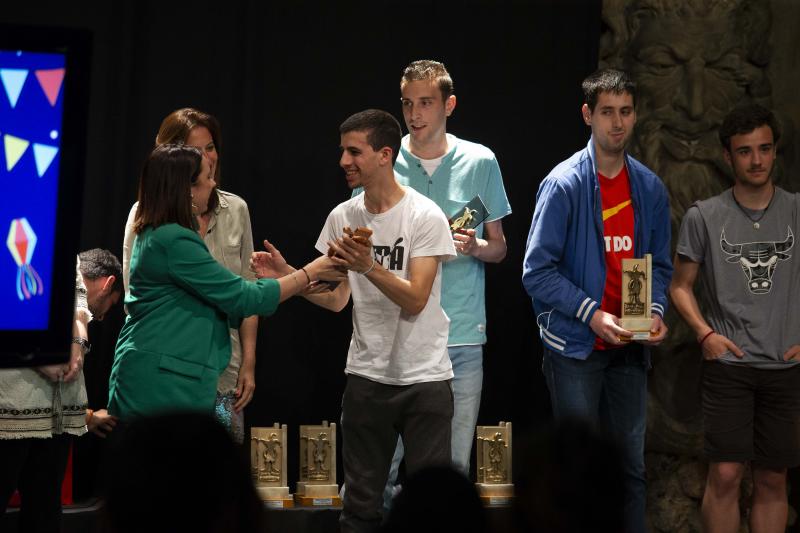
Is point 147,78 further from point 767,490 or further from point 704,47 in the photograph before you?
point 767,490

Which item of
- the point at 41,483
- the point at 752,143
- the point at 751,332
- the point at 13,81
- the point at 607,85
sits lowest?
the point at 41,483

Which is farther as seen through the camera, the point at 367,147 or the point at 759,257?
the point at 759,257

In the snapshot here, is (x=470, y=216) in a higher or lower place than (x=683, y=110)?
lower

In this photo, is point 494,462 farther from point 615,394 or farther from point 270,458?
point 270,458

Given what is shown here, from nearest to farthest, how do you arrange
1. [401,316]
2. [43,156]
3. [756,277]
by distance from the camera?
[43,156] → [401,316] → [756,277]

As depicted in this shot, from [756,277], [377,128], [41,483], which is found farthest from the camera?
[756,277]

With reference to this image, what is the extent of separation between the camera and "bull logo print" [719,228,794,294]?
4480 mm

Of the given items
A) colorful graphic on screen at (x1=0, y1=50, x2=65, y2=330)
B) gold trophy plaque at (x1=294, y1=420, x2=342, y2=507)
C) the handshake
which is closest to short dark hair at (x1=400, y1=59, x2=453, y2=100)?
the handshake

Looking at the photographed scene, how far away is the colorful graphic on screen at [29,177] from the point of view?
1566mm

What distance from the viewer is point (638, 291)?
4199mm

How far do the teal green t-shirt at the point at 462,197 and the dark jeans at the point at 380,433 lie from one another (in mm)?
744

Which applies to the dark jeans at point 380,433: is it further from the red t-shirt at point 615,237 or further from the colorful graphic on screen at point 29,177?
the colorful graphic on screen at point 29,177

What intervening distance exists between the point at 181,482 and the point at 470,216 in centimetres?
315

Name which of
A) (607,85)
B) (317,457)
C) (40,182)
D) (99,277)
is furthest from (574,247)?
(40,182)
